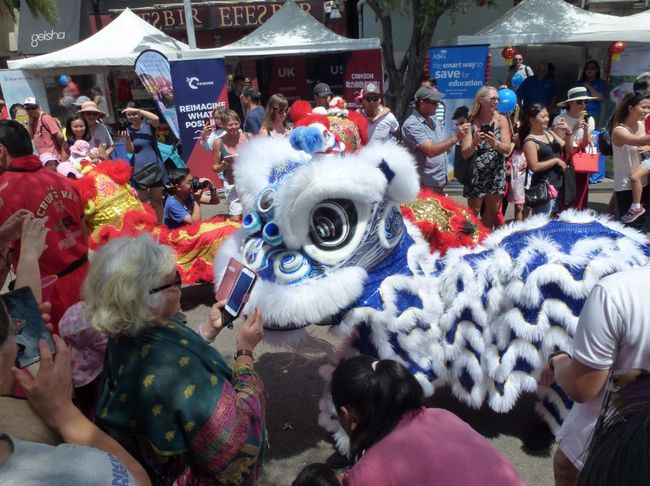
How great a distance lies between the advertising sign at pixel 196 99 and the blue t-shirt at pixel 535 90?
5439 millimetres

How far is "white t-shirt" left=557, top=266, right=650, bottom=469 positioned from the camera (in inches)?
57.6

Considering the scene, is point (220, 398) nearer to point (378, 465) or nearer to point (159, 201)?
point (378, 465)

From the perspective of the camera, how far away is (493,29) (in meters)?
9.61

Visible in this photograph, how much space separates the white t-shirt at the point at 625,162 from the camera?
4930 mm

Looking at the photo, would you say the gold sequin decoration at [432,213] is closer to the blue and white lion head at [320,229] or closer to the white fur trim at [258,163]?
the blue and white lion head at [320,229]

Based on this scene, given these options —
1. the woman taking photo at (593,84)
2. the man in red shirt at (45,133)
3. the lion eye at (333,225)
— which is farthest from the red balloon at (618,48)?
the man in red shirt at (45,133)

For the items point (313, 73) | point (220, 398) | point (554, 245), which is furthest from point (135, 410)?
point (313, 73)

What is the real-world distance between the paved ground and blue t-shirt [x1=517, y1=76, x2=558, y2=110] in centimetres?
790

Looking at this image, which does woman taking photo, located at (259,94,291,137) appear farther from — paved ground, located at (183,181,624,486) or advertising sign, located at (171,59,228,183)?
paved ground, located at (183,181,624,486)

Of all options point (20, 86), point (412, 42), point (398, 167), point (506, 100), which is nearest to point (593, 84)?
point (412, 42)

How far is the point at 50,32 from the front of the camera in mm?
18062

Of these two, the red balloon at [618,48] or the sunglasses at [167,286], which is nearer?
the sunglasses at [167,286]

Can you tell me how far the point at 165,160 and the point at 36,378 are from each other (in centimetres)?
627

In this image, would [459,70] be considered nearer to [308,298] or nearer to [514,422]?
[514,422]
